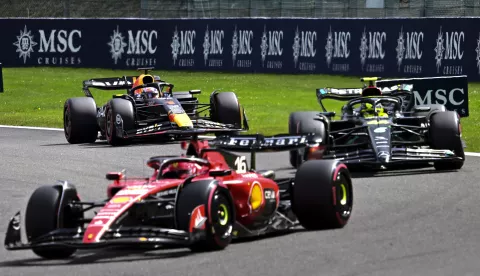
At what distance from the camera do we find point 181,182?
1008 centimetres

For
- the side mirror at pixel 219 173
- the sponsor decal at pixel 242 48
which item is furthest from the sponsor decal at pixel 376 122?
the sponsor decal at pixel 242 48

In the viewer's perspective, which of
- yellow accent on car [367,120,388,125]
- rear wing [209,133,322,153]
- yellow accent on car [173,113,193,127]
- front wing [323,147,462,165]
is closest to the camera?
rear wing [209,133,322,153]

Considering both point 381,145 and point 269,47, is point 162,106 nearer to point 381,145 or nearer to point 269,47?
point 381,145

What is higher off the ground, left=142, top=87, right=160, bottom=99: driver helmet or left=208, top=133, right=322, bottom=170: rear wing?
left=142, top=87, right=160, bottom=99: driver helmet

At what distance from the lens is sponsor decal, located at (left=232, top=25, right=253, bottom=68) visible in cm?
3884

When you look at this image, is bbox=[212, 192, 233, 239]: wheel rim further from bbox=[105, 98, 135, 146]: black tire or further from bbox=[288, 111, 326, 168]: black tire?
bbox=[105, 98, 135, 146]: black tire

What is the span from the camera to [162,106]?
2128 centimetres

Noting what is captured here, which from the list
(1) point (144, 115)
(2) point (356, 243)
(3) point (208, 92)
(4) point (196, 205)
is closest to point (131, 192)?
(4) point (196, 205)

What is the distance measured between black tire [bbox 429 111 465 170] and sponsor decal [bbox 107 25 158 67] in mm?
25617

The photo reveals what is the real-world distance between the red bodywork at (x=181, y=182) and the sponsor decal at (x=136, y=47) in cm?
3057

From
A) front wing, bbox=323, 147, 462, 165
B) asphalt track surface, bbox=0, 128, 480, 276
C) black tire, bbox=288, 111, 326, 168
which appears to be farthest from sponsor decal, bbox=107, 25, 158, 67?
front wing, bbox=323, 147, 462, 165

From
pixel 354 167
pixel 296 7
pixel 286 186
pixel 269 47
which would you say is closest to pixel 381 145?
pixel 354 167

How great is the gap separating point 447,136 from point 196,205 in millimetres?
7300

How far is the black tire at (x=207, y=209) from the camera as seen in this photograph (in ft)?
31.6
